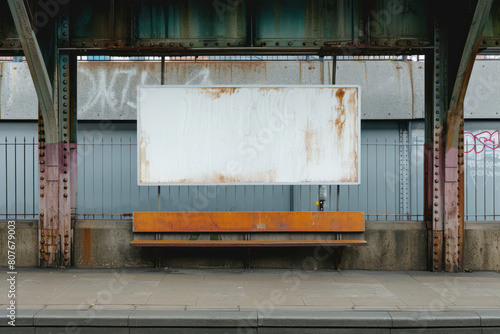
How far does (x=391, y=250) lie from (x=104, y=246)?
4961mm

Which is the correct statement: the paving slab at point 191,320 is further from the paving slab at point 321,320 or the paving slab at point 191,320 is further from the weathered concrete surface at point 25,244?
the weathered concrete surface at point 25,244

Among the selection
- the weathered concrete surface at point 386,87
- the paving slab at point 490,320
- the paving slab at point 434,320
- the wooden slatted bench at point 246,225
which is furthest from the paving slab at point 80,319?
the weathered concrete surface at point 386,87

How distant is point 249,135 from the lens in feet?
24.5

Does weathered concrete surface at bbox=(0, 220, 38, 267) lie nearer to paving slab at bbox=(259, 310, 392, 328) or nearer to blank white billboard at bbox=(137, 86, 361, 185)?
blank white billboard at bbox=(137, 86, 361, 185)

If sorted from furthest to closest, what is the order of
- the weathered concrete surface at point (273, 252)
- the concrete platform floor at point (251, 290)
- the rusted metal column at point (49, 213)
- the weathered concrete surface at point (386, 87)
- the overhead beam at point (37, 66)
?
the weathered concrete surface at point (386, 87) < the weathered concrete surface at point (273, 252) < the rusted metal column at point (49, 213) < the overhead beam at point (37, 66) < the concrete platform floor at point (251, 290)

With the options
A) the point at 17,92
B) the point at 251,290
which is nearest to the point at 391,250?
the point at 251,290

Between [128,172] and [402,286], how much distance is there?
282 inches

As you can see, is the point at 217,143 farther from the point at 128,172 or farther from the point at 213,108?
the point at 128,172

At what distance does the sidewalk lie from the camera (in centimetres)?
493

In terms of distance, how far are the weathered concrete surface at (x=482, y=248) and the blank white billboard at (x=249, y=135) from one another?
7.28 feet

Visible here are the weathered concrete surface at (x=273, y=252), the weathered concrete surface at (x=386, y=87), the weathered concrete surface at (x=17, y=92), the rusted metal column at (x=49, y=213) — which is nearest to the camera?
the rusted metal column at (x=49, y=213)

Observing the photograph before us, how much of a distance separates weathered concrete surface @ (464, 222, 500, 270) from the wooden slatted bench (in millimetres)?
1897

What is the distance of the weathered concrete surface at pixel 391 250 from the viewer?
739 centimetres

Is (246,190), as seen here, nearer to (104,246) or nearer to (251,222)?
(251,222)
